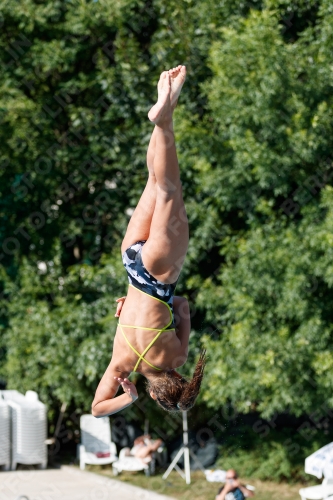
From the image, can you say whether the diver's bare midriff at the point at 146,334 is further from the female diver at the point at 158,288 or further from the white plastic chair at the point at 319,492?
the white plastic chair at the point at 319,492

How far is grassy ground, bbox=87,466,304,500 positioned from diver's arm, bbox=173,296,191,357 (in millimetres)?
7972

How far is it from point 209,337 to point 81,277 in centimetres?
292

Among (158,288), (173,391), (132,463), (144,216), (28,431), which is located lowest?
(28,431)

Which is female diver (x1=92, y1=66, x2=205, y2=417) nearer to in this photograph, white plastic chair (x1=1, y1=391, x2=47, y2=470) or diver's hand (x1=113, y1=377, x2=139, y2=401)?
diver's hand (x1=113, y1=377, x2=139, y2=401)

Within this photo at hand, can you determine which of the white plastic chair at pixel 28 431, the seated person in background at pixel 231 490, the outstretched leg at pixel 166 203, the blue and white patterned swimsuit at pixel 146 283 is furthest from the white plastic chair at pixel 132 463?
the outstretched leg at pixel 166 203

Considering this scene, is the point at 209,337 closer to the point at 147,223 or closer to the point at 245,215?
the point at 245,215

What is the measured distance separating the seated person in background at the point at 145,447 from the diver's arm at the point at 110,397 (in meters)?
9.40

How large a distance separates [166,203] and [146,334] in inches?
29.0

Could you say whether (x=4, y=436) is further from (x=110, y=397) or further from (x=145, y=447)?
(x=110, y=397)

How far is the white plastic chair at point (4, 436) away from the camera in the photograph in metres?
15.2

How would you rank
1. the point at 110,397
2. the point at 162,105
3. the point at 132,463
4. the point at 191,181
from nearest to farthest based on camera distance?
the point at 162,105 → the point at 110,397 → the point at 191,181 → the point at 132,463

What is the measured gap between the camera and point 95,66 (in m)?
14.7

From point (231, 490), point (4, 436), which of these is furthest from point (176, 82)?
point (4, 436)

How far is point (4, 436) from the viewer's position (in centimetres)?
1527
